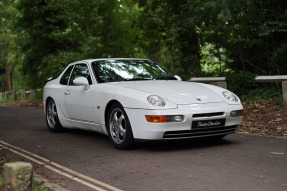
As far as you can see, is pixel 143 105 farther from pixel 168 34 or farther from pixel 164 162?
pixel 168 34

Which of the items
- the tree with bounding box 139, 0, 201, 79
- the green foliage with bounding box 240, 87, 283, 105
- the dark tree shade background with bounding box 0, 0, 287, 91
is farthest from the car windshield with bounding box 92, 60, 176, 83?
the tree with bounding box 139, 0, 201, 79

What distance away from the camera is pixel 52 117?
9930 millimetres

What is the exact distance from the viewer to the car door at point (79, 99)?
797 centimetres

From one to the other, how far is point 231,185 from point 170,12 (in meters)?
14.4

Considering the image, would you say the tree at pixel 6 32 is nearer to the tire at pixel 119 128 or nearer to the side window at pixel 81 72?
the side window at pixel 81 72

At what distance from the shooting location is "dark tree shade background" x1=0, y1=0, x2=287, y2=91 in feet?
47.6

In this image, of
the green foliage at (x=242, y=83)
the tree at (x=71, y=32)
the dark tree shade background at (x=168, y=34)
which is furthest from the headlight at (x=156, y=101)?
the tree at (x=71, y=32)

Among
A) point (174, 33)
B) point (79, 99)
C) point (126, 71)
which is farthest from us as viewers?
point (174, 33)

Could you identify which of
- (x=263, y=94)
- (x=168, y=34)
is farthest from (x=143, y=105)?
(x=168, y=34)

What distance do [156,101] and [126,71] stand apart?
1.57 metres

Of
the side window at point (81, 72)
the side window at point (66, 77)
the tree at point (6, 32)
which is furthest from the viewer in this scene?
the tree at point (6, 32)

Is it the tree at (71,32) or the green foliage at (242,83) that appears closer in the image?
the green foliage at (242,83)

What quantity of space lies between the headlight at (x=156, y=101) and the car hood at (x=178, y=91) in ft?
0.34

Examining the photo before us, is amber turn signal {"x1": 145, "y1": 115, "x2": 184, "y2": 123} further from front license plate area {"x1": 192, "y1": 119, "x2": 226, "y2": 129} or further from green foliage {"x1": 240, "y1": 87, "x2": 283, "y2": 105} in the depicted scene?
green foliage {"x1": 240, "y1": 87, "x2": 283, "y2": 105}
